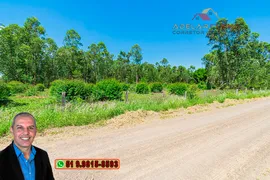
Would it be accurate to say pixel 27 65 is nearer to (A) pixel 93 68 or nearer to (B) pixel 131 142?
(A) pixel 93 68

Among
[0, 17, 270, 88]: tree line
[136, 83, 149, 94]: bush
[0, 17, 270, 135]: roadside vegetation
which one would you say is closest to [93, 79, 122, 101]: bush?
[0, 17, 270, 135]: roadside vegetation

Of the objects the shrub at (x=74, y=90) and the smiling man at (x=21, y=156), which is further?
the shrub at (x=74, y=90)

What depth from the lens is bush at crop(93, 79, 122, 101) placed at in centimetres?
1491

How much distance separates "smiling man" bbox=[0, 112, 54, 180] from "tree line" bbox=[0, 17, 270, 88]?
98.2 feet

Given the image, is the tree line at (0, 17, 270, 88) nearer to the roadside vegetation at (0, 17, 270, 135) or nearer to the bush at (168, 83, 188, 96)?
the roadside vegetation at (0, 17, 270, 135)

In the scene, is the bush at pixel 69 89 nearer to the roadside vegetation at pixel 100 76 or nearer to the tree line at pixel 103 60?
the roadside vegetation at pixel 100 76

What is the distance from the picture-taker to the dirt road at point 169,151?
2.89m

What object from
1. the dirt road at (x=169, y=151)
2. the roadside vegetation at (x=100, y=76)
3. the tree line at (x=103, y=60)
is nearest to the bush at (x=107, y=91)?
the roadside vegetation at (x=100, y=76)

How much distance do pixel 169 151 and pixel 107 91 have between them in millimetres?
11681

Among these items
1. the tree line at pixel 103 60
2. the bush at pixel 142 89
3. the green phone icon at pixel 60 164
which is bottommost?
the green phone icon at pixel 60 164

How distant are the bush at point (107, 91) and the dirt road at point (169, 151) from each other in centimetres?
924

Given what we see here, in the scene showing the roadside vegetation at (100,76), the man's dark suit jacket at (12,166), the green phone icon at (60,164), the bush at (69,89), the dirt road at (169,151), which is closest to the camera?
the man's dark suit jacket at (12,166)

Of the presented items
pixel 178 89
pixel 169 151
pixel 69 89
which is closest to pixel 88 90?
pixel 69 89

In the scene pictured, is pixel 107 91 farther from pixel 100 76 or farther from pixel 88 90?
pixel 100 76
